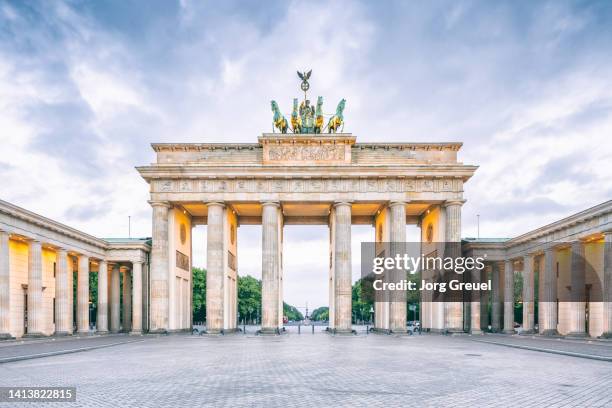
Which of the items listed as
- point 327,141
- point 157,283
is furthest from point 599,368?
point 157,283

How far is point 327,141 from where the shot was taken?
50.0m

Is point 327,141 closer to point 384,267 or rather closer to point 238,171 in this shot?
point 238,171

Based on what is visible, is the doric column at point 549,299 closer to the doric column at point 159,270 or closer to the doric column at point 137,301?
the doric column at point 159,270

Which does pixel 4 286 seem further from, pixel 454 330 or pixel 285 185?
pixel 454 330

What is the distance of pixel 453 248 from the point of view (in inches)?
1924

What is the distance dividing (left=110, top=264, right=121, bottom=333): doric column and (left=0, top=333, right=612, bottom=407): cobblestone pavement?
3239 centimetres

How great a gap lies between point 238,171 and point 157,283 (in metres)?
13.3

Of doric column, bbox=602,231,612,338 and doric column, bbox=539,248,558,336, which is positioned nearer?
doric column, bbox=602,231,612,338

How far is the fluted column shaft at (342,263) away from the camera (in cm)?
4866

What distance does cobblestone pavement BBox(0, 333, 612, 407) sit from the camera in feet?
43.0

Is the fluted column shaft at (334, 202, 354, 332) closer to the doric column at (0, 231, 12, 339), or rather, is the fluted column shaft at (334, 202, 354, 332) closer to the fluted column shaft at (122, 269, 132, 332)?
the fluted column shaft at (122, 269, 132, 332)

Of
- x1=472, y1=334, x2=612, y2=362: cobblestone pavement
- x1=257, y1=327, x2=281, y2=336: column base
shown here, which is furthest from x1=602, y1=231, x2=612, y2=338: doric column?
x1=257, y1=327, x2=281, y2=336: column base

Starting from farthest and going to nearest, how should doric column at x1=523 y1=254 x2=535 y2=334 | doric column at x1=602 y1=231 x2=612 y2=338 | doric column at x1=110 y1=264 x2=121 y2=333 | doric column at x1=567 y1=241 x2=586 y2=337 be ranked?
doric column at x1=110 y1=264 x2=121 y2=333, doric column at x1=523 y1=254 x2=535 y2=334, doric column at x1=567 y1=241 x2=586 y2=337, doric column at x1=602 y1=231 x2=612 y2=338

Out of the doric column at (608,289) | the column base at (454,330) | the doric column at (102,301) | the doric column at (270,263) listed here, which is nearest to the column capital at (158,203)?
the doric column at (102,301)
